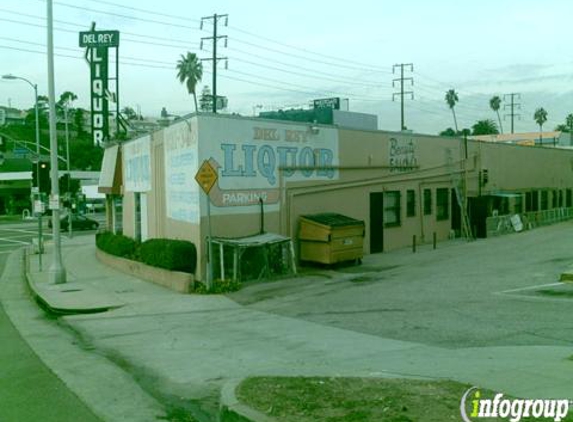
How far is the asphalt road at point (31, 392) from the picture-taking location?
7570 mm

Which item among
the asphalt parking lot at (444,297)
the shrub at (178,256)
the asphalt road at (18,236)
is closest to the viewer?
the asphalt parking lot at (444,297)

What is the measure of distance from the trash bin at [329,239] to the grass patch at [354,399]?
1271 cm

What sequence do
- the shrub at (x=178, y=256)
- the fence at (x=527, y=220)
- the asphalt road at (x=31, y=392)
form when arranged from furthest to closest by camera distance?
the fence at (x=527, y=220), the shrub at (x=178, y=256), the asphalt road at (x=31, y=392)

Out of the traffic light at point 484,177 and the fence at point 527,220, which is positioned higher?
the traffic light at point 484,177

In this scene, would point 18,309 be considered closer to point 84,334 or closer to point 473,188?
point 84,334

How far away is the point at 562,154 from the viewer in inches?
1801

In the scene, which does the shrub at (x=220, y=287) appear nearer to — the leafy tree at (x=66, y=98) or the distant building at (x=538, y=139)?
the distant building at (x=538, y=139)

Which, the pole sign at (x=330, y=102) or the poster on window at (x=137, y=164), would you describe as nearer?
the poster on window at (x=137, y=164)

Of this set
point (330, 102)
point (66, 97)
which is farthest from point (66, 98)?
point (330, 102)

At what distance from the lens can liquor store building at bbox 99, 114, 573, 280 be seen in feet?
64.2

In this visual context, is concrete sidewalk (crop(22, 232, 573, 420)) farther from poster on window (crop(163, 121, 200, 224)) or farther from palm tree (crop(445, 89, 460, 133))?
palm tree (crop(445, 89, 460, 133))

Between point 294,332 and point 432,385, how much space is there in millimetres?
5297

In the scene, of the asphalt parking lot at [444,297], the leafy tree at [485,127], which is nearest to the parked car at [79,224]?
the asphalt parking lot at [444,297]

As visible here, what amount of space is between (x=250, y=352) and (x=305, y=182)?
12078mm
